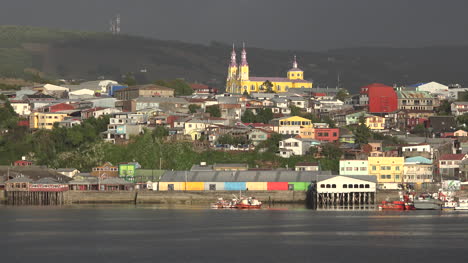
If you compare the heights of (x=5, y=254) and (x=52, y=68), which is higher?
(x=52, y=68)

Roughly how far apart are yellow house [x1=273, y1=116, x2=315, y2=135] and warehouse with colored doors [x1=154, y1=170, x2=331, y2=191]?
19.4 meters

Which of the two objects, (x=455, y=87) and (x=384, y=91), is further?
(x=455, y=87)

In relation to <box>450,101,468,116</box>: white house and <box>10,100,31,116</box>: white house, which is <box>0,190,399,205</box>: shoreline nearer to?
<box>10,100,31,116</box>: white house

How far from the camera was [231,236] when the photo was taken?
6091 cm

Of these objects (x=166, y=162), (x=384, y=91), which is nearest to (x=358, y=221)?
(x=166, y=162)

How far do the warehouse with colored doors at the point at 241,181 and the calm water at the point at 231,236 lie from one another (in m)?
5.81

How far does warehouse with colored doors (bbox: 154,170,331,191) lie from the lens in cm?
8756

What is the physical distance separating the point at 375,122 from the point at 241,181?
109ft

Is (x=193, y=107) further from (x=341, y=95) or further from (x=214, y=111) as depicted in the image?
(x=341, y=95)

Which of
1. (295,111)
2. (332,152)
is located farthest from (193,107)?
(332,152)

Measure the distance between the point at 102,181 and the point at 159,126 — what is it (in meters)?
15.4

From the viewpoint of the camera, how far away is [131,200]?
8950cm

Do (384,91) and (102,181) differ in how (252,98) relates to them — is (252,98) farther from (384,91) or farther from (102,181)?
(102,181)

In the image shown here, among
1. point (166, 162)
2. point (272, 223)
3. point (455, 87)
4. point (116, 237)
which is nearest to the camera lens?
point (116, 237)
